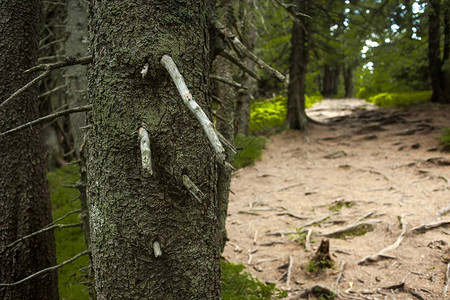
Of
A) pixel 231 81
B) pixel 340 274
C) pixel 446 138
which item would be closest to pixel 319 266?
pixel 340 274

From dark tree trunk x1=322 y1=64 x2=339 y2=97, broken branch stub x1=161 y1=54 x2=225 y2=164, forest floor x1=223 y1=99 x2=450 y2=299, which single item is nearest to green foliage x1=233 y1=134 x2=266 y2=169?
forest floor x1=223 y1=99 x2=450 y2=299

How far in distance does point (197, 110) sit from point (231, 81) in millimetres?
1087

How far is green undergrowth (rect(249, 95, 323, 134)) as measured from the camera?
11391mm

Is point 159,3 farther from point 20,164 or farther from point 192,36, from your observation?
point 20,164

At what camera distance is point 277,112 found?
487 inches

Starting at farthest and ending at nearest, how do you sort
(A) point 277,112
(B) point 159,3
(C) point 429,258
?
(A) point 277,112, (C) point 429,258, (B) point 159,3

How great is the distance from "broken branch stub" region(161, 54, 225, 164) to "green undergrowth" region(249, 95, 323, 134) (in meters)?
9.72

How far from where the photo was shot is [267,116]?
38.9 ft

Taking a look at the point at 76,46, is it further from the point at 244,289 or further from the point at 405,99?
the point at 405,99

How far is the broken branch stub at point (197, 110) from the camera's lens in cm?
109

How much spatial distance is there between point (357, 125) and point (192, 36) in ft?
36.0

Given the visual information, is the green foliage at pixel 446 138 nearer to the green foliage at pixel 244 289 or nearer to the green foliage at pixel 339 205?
the green foliage at pixel 339 205

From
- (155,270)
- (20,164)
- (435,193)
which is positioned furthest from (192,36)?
(435,193)

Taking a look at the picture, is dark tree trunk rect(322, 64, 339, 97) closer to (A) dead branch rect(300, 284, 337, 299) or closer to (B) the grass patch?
(B) the grass patch
